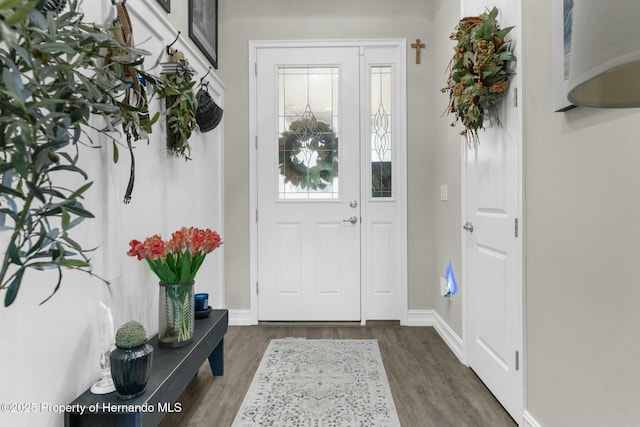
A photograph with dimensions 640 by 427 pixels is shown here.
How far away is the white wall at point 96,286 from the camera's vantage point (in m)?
1.10

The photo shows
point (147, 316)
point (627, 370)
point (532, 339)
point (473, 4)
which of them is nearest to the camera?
point (627, 370)

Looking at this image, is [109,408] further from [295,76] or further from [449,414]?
[295,76]

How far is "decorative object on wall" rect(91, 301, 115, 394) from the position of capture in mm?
1336

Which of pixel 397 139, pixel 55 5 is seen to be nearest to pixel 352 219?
pixel 397 139

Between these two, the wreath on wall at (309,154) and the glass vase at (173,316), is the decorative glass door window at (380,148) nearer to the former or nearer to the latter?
the wreath on wall at (309,154)

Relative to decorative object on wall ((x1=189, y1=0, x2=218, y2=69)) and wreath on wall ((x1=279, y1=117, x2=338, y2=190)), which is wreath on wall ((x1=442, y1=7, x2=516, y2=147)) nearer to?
wreath on wall ((x1=279, y1=117, x2=338, y2=190))

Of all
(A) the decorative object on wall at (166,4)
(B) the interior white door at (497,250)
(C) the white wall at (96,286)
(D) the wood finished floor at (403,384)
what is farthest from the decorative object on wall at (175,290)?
(B) the interior white door at (497,250)

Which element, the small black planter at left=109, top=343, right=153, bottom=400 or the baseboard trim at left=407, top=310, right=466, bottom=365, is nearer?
the small black planter at left=109, top=343, right=153, bottom=400

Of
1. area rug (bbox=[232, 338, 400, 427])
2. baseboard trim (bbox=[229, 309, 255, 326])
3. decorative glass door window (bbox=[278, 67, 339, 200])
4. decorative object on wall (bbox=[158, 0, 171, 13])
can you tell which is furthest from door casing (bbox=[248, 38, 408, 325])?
decorative object on wall (bbox=[158, 0, 171, 13])

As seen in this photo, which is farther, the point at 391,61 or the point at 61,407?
the point at 391,61

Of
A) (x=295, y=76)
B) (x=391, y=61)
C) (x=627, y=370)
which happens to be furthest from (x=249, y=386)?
(x=391, y=61)

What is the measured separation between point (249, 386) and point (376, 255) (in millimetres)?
1588

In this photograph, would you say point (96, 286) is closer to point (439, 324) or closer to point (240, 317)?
point (240, 317)

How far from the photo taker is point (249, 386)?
2199 mm
